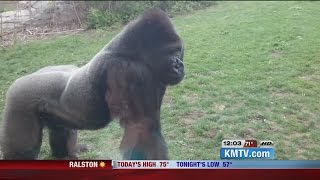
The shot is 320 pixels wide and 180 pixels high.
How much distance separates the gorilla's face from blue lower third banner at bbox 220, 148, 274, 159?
356 millimetres

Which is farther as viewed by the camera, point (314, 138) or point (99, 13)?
point (99, 13)

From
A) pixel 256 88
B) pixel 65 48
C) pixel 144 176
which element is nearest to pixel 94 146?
pixel 144 176

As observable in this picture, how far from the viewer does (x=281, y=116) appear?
208 centimetres

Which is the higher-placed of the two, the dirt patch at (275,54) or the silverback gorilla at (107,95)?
the dirt patch at (275,54)

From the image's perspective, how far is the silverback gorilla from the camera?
1.99 metres

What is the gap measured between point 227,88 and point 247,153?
0.94 feet

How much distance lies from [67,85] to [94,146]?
0.91 ft

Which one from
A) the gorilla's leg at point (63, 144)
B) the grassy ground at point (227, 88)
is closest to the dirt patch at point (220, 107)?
the grassy ground at point (227, 88)

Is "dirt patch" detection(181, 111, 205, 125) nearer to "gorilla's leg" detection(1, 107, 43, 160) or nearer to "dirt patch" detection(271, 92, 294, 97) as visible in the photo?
"dirt patch" detection(271, 92, 294, 97)

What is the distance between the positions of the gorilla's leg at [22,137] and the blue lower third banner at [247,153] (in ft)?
2.53

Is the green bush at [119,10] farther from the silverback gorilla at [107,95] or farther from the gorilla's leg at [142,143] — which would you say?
the gorilla's leg at [142,143]

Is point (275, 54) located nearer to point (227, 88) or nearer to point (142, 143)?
point (227, 88)

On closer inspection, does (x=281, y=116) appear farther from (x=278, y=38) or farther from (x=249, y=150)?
(x=278, y=38)

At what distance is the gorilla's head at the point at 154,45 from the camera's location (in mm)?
1994
